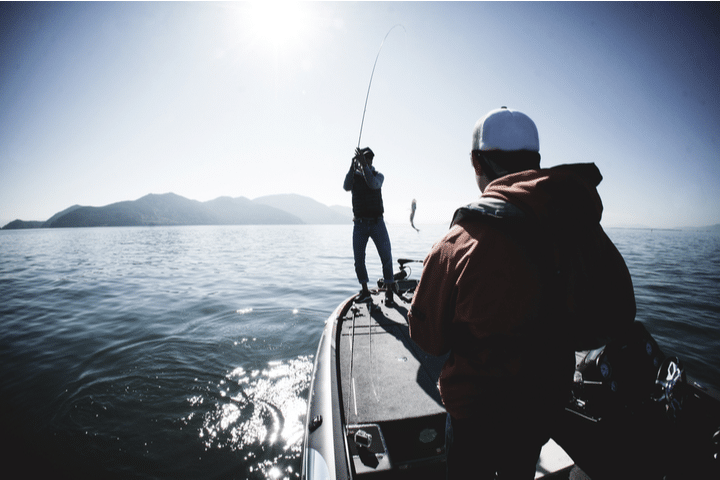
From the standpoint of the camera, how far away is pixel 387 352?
12.8ft

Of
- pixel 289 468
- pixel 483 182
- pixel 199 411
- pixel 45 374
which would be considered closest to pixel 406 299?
pixel 289 468

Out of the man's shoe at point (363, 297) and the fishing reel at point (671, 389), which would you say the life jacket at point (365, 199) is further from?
the fishing reel at point (671, 389)

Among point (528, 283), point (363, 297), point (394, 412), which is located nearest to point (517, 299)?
point (528, 283)

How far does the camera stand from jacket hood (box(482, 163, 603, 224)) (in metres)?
1.07

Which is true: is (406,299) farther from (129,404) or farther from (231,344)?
(129,404)

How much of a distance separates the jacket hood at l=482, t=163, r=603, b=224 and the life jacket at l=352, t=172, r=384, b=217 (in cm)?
437

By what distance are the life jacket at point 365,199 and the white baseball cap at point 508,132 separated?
4077 mm

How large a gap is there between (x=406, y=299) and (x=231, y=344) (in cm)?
386

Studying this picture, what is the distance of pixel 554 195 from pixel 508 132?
48 cm

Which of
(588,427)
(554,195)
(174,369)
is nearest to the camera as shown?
(554,195)

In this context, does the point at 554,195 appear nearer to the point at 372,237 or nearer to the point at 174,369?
the point at 372,237

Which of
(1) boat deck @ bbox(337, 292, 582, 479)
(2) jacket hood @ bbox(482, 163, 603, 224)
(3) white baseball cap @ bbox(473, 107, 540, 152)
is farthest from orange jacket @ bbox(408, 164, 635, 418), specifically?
(1) boat deck @ bbox(337, 292, 582, 479)

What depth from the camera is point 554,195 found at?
43.0 inches

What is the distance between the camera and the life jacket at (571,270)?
3.65ft
